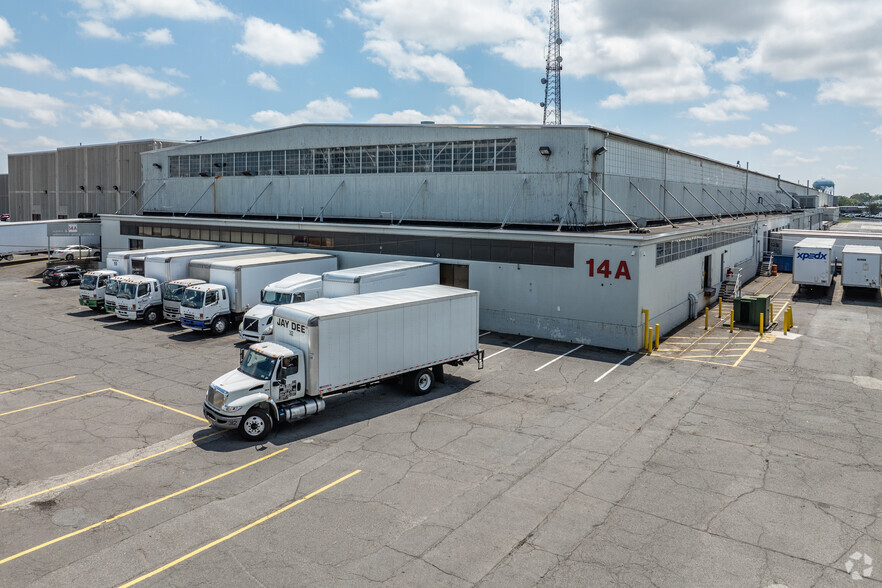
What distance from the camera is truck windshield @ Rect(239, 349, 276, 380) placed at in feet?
52.5

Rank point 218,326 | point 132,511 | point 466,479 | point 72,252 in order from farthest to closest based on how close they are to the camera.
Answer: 1. point 72,252
2. point 218,326
3. point 466,479
4. point 132,511

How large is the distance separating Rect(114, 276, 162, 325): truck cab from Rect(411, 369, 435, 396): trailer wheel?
57.3 feet

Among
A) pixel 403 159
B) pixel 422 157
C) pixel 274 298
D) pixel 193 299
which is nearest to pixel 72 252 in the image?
pixel 193 299

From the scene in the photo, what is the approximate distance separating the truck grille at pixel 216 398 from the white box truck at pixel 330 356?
0.03 m

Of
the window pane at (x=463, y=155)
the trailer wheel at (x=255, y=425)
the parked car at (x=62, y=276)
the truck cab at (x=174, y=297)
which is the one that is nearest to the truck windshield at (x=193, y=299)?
the truck cab at (x=174, y=297)

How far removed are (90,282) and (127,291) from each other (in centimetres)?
413

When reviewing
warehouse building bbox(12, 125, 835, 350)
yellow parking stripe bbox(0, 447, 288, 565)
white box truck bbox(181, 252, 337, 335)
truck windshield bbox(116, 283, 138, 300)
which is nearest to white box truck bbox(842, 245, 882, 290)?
warehouse building bbox(12, 125, 835, 350)

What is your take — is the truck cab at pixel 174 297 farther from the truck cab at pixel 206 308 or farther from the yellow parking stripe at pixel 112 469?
the yellow parking stripe at pixel 112 469

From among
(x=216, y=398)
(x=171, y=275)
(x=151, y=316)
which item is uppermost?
(x=171, y=275)

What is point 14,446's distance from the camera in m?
15.4

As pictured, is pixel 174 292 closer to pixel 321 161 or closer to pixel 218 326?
pixel 218 326

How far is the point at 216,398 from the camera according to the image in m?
15.6

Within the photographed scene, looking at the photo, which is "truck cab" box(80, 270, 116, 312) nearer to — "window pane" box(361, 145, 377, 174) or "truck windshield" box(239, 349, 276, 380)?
"window pane" box(361, 145, 377, 174)

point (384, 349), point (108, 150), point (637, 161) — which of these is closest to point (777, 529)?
point (384, 349)
